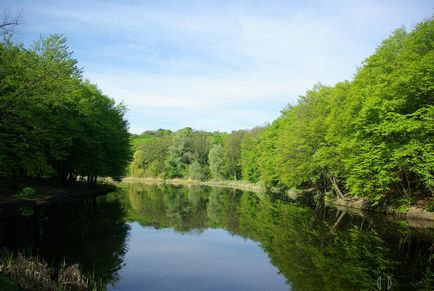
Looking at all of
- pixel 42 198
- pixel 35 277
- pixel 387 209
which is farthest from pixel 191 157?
pixel 35 277

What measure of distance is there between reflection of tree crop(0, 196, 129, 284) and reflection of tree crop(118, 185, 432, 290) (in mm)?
4941

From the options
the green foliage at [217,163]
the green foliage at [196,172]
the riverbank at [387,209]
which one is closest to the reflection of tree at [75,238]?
the riverbank at [387,209]

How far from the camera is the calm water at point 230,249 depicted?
53.6 ft

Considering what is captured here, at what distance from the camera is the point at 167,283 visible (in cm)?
1612

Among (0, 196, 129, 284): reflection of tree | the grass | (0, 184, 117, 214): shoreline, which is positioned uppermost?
(0, 184, 117, 214): shoreline

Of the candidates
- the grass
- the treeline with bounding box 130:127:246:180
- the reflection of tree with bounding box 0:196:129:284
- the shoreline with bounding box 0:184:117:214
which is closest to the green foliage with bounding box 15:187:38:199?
the shoreline with bounding box 0:184:117:214

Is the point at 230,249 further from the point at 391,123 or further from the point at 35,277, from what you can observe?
the point at 391,123

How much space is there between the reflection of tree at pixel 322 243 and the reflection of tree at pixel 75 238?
16.2ft

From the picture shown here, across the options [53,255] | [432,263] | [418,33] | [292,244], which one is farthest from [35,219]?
[418,33]

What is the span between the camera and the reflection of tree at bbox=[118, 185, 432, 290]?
16500 mm

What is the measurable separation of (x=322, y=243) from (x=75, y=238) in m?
15.4

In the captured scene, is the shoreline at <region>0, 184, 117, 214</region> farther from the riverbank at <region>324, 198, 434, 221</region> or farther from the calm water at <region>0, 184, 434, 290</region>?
the riverbank at <region>324, 198, 434, 221</region>

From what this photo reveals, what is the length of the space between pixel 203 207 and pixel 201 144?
8288 centimetres

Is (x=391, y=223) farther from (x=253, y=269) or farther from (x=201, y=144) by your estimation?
(x=201, y=144)
